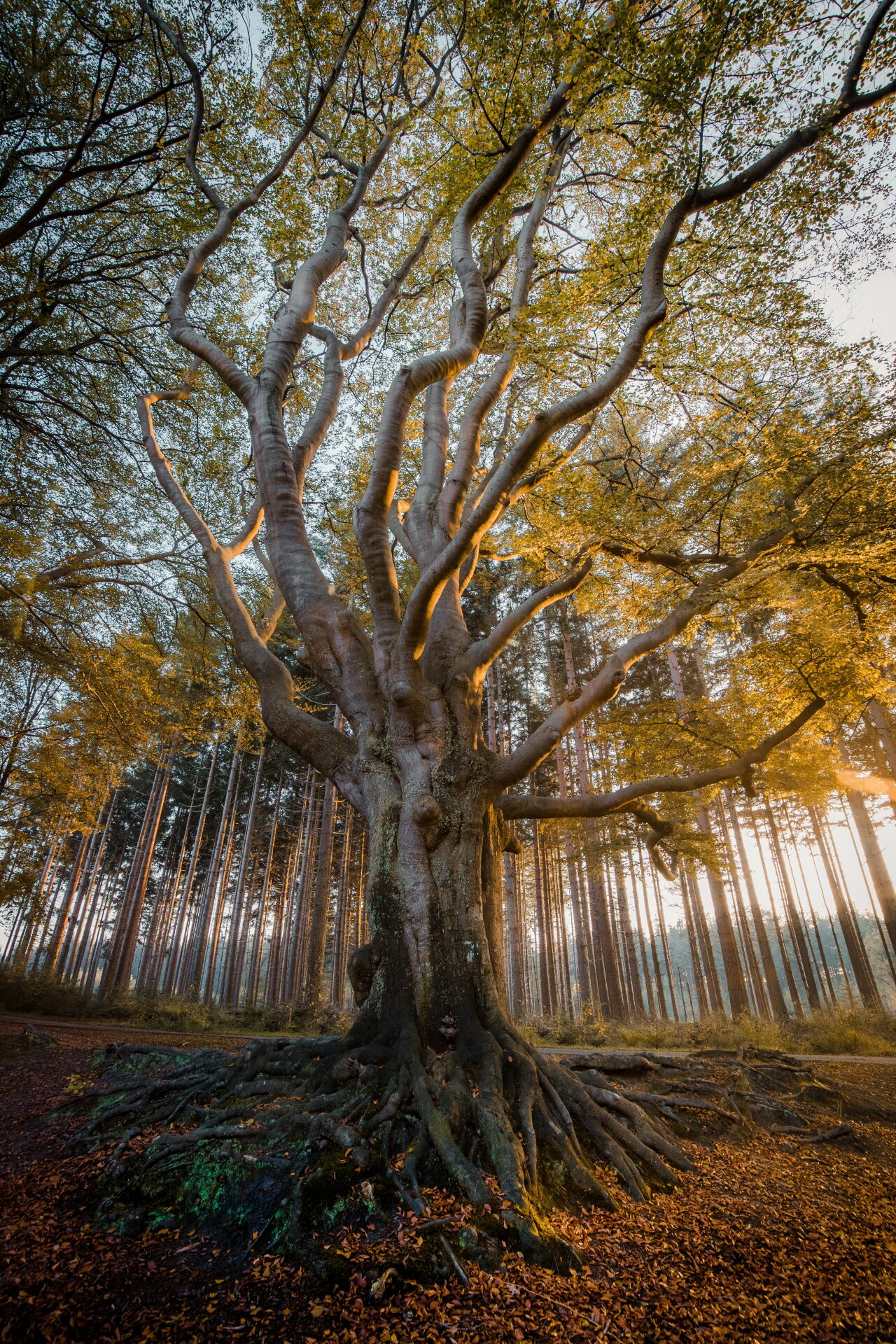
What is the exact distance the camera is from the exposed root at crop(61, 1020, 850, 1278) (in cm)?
261

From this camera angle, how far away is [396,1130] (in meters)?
3.09

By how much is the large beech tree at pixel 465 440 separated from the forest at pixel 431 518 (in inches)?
1.6

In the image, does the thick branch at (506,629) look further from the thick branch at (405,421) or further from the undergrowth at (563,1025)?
the undergrowth at (563,1025)

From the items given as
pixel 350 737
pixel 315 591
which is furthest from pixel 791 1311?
pixel 315 591

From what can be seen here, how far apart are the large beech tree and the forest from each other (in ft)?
0.13

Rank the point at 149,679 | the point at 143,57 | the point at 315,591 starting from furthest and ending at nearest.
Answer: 1. the point at 149,679
2. the point at 143,57
3. the point at 315,591

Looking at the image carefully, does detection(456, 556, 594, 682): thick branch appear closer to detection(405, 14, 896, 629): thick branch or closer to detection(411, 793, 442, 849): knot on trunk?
detection(405, 14, 896, 629): thick branch

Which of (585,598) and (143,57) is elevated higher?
(143,57)

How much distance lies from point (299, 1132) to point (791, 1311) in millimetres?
2416

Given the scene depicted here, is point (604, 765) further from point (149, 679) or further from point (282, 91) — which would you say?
point (282, 91)

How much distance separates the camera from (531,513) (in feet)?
24.5

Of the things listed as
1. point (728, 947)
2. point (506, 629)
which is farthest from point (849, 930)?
point (506, 629)

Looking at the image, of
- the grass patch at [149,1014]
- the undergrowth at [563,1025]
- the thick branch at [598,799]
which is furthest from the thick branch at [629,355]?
the grass patch at [149,1014]

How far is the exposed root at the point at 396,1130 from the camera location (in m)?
2.61
